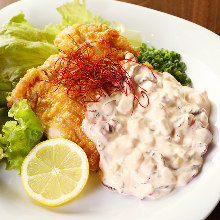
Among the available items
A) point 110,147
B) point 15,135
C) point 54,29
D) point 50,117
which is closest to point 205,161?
point 110,147

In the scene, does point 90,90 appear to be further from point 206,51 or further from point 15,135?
point 206,51

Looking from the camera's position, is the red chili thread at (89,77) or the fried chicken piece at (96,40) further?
the fried chicken piece at (96,40)

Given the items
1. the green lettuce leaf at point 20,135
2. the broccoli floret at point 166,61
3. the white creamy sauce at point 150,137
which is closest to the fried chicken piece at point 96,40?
the broccoli floret at point 166,61

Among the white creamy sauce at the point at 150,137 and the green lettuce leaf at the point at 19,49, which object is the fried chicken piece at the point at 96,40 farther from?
the white creamy sauce at the point at 150,137

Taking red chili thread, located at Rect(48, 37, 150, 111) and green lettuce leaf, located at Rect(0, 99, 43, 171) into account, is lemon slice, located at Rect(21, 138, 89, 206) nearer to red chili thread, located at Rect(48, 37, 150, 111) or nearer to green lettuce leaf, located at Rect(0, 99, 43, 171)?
green lettuce leaf, located at Rect(0, 99, 43, 171)

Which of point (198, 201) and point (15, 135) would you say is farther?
point (15, 135)

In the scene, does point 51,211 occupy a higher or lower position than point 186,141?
lower
